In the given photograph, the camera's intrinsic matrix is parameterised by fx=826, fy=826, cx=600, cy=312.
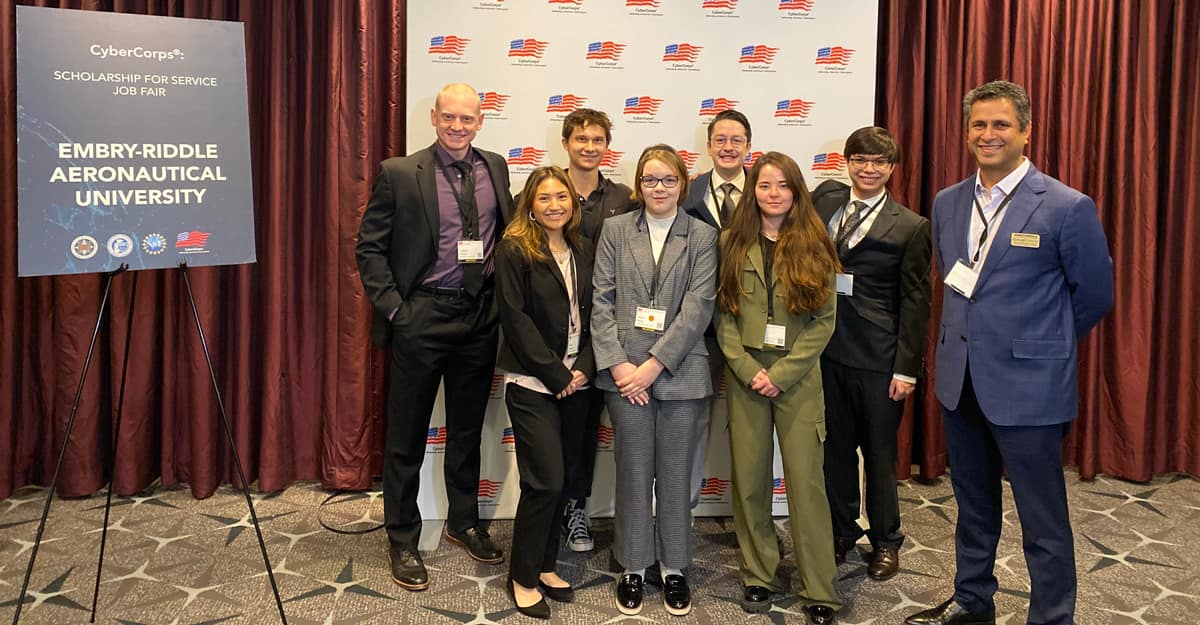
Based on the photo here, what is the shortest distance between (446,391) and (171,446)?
62.5 inches

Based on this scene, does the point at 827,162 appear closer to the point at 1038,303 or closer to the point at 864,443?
the point at 864,443

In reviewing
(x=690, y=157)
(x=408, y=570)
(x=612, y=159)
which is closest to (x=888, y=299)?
(x=690, y=157)

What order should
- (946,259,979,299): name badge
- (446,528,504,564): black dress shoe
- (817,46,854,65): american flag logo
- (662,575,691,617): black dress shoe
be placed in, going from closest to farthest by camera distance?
(946,259,979,299): name badge, (662,575,691,617): black dress shoe, (446,528,504,564): black dress shoe, (817,46,854,65): american flag logo

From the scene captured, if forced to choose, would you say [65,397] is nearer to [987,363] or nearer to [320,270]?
[320,270]

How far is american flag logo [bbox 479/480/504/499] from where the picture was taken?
3781 millimetres

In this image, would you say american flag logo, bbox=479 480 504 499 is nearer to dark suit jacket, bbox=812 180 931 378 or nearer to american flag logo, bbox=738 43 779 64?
dark suit jacket, bbox=812 180 931 378

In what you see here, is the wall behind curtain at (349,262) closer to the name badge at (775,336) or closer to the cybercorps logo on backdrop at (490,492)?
the cybercorps logo on backdrop at (490,492)

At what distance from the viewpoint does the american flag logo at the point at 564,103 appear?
379 centimetres

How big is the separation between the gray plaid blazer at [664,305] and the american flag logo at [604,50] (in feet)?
4.02

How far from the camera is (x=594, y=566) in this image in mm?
3291

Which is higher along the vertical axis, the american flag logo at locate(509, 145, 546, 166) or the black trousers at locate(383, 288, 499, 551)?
the american flag logo at locate(509, 145, 546, 166)

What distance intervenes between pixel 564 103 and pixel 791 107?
3.50 ft

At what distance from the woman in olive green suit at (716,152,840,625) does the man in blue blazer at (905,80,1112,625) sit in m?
0.47

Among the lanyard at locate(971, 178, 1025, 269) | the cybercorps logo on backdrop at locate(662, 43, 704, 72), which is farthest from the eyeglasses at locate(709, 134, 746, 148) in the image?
the lanyard at locate(971, 178, 1025, 269)
